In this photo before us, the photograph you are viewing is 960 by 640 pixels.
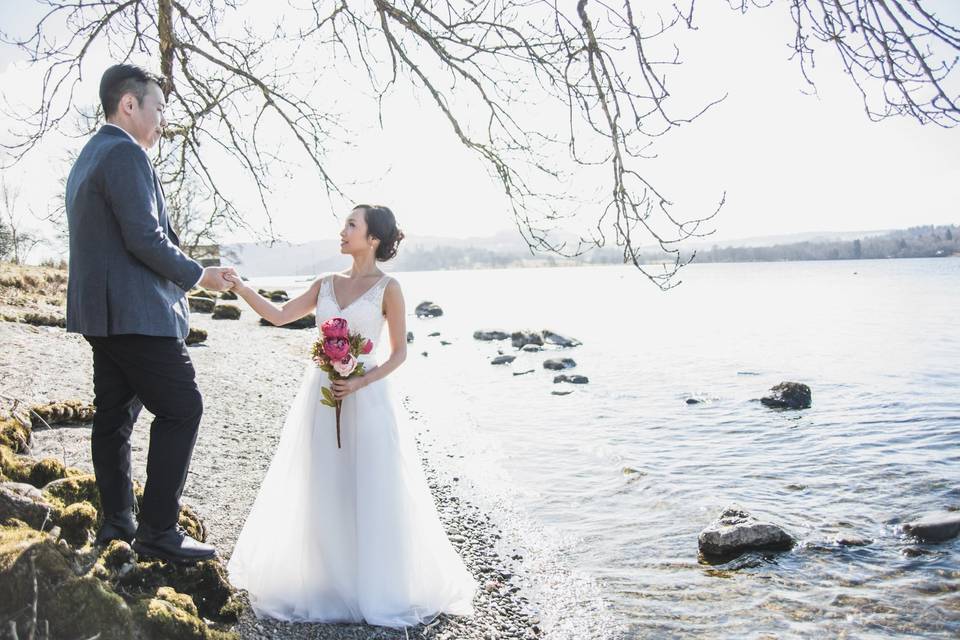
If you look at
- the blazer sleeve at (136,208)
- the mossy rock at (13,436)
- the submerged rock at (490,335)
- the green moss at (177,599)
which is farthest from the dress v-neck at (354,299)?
the submerged rock at (490,335)

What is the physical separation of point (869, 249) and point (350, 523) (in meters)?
194

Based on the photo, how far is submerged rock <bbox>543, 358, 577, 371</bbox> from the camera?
78.2ft

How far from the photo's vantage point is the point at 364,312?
491cm

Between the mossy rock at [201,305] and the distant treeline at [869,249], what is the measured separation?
4944 inches

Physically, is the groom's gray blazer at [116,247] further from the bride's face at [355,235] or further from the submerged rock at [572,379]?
the submerged rock at [572,379]

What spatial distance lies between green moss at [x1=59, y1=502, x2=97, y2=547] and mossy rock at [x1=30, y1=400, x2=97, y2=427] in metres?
3.86

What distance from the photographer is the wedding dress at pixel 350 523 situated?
4.66m

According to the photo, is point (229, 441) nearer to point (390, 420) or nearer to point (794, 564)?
point (390, 420)

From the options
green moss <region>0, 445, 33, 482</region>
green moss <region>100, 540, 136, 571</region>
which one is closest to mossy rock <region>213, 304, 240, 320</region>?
green moss <region>0, 445, 33, 482</region>

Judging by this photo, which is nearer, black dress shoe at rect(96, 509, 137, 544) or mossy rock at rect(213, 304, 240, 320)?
black dress shoe at rect(96, 509, 137, 544)

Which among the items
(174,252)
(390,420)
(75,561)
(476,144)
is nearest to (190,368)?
(174,252)

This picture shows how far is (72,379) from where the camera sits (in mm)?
10352

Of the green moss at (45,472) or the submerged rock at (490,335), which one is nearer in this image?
the green moss at (45,472)

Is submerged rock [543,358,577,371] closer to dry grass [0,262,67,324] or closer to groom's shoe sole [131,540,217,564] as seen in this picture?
dry grass [0,262,67,324]
